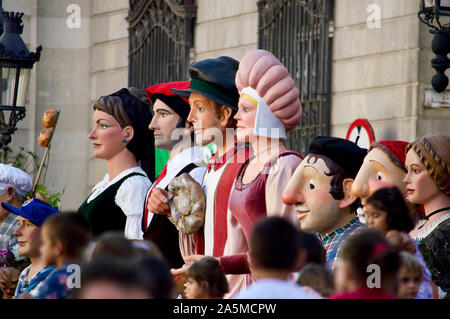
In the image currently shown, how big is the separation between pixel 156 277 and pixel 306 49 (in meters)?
8.74

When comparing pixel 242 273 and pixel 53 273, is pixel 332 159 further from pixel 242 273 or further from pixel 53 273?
pixel 53 273

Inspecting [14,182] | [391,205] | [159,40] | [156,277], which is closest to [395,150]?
[391,205]

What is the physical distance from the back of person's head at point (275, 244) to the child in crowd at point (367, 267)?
0.21 m

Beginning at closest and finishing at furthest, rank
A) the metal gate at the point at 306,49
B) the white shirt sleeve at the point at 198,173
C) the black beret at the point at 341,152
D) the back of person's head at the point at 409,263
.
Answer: the back of person's head at the point at 409,263 < the black beret at the point at 341,152 < the white shirt sleeve at the point at 198,173 < the metal gate at the point at 306,49

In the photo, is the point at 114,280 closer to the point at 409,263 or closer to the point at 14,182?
the point at 409,263

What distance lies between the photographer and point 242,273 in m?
5.87

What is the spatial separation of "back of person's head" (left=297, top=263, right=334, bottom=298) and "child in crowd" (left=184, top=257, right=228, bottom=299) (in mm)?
770

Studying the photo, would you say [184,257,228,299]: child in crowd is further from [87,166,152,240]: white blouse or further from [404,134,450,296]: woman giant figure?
[87,166,152,240]: white blouse

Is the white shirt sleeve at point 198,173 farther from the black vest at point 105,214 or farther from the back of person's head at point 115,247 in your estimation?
the back of person's head at point 115,247

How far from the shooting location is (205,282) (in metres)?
5.22

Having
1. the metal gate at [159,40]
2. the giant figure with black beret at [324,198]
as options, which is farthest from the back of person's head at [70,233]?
the metal gate at [159,40]

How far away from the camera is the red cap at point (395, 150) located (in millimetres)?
5898

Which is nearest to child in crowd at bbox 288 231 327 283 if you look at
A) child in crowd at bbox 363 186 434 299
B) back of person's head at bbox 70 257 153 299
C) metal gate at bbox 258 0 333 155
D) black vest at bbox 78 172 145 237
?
child in crowd at bbox 363 186 434 299
